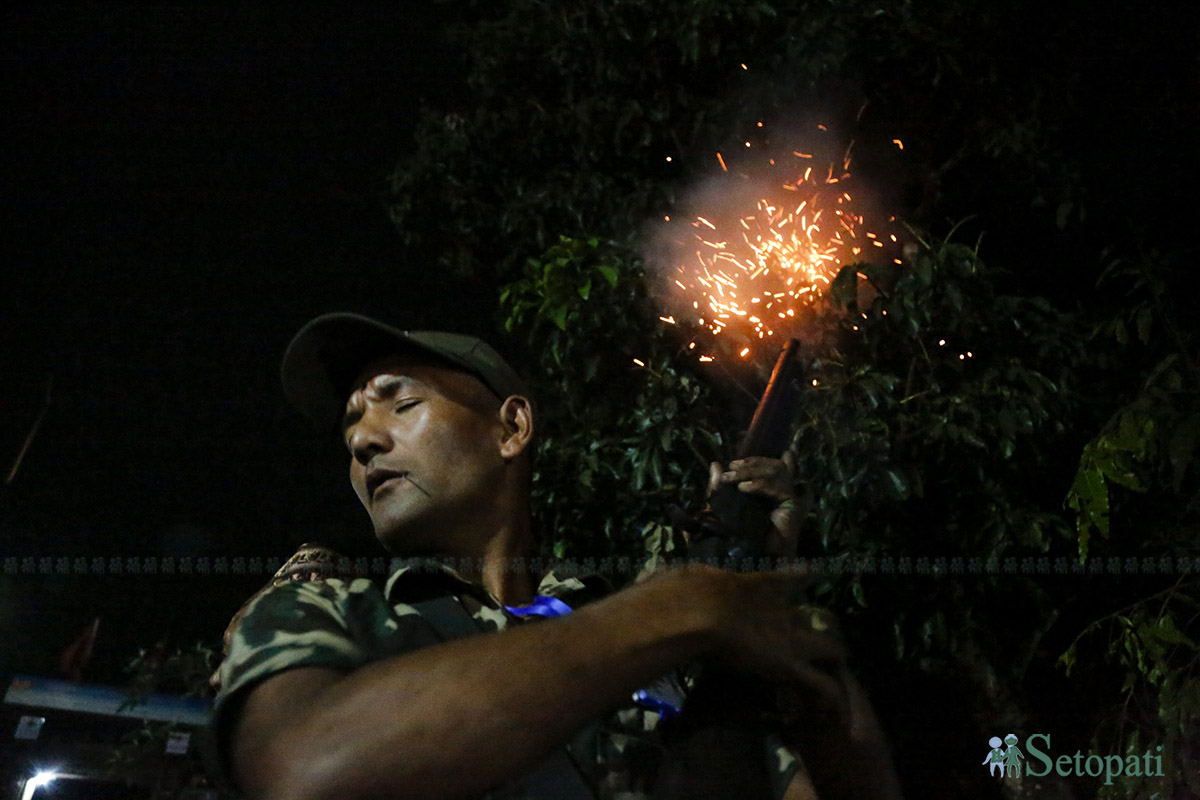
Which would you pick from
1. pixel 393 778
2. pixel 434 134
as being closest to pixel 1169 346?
pixel 434 134

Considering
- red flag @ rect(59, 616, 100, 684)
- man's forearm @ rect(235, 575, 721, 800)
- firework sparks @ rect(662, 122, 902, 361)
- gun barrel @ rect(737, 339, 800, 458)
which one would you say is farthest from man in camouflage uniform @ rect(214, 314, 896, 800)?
red flag @ rect(59, 616, 100, 684)

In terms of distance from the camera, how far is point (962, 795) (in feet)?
19.6

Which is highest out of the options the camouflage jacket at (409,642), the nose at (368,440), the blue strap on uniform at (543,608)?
the nose at (368,440)

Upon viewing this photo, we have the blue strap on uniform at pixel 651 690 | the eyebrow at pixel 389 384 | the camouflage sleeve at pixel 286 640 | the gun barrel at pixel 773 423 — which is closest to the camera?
the camouflage sleeve at pixel 286 640

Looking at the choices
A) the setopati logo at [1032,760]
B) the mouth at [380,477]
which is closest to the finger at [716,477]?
the mouth at [380,477]

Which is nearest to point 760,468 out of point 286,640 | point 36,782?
point 286,640

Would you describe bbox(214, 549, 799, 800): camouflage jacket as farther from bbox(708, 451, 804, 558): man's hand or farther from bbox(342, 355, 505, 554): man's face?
bbox(708, 451, 804, 558): man's hand

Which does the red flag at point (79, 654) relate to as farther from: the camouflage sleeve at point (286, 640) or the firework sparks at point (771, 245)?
the camouflage sleeve at point (286, 640)

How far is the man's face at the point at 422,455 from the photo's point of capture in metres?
2.02

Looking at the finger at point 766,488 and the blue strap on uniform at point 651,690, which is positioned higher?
the finger at point 766,488

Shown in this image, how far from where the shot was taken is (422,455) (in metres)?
2.04

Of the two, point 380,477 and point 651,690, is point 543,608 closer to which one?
point 651,690

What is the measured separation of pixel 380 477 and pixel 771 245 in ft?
13.2

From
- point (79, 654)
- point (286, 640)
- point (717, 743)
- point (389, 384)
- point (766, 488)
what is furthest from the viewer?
point (79, 654)
